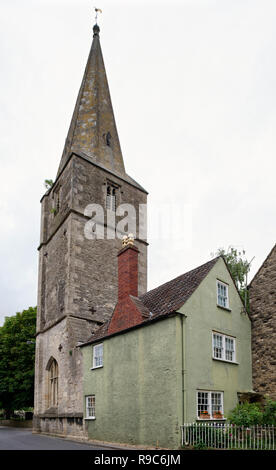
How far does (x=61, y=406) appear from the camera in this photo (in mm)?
27703

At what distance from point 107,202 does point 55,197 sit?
5218mm

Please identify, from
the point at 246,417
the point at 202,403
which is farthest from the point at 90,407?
the point at 246,417

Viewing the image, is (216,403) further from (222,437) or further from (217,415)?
(222,437)

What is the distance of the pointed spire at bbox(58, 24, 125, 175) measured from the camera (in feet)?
123

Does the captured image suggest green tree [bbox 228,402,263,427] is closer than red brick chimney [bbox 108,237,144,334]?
Yes

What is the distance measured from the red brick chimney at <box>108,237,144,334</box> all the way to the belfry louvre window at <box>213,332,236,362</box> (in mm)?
3793

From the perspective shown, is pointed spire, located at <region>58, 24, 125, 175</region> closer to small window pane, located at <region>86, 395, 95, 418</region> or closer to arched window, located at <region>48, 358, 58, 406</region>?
A: arched window, located at <region>48, 358, 58, 406</region>

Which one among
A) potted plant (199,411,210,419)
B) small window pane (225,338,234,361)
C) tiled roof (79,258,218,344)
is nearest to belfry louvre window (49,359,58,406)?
tiled roof (79,258,218,344)

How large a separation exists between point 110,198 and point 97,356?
15618 mm

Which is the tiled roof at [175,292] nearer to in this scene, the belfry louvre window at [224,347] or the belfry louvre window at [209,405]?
the belfry louvre window at [224,347]

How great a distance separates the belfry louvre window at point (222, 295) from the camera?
21.2 metres

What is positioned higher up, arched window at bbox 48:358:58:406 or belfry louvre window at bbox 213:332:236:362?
belfry louvre window at bbox 213:332:236:362

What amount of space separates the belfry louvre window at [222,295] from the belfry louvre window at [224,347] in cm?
156
